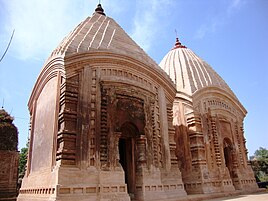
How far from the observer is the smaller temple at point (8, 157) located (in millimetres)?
15156

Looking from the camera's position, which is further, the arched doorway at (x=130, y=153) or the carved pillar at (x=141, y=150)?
the arched doorway at (x=130, y=153)

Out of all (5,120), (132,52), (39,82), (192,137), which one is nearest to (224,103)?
(192,137)

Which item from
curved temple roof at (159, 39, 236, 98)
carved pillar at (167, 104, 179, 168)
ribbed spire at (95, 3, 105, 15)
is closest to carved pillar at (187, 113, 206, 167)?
curved temple roof at (159, 39, 236, 98)

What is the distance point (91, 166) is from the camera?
23.0 ft

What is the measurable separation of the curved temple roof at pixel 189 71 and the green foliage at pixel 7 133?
10849 millimetres

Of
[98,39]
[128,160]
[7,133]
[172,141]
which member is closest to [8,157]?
[7,133]

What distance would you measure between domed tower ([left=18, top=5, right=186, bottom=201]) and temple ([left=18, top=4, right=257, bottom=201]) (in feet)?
0.09

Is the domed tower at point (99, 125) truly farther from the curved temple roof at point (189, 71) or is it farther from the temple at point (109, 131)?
the curved temple roof at point (189, 71)

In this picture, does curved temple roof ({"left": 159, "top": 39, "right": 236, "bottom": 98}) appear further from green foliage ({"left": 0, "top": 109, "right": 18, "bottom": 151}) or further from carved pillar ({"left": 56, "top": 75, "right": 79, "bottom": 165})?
green foliage ({"left": 0, "top": 109, "right": 18, "bottom": 151})

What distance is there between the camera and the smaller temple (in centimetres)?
1516

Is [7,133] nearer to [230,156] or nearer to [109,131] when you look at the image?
[109,131]

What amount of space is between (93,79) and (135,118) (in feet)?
6.23

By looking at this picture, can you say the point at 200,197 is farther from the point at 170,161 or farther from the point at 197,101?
the point at 197,101

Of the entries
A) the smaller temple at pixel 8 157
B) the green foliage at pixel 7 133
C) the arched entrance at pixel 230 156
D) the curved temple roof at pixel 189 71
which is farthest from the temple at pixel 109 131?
the green foliage at pixel 7 133
